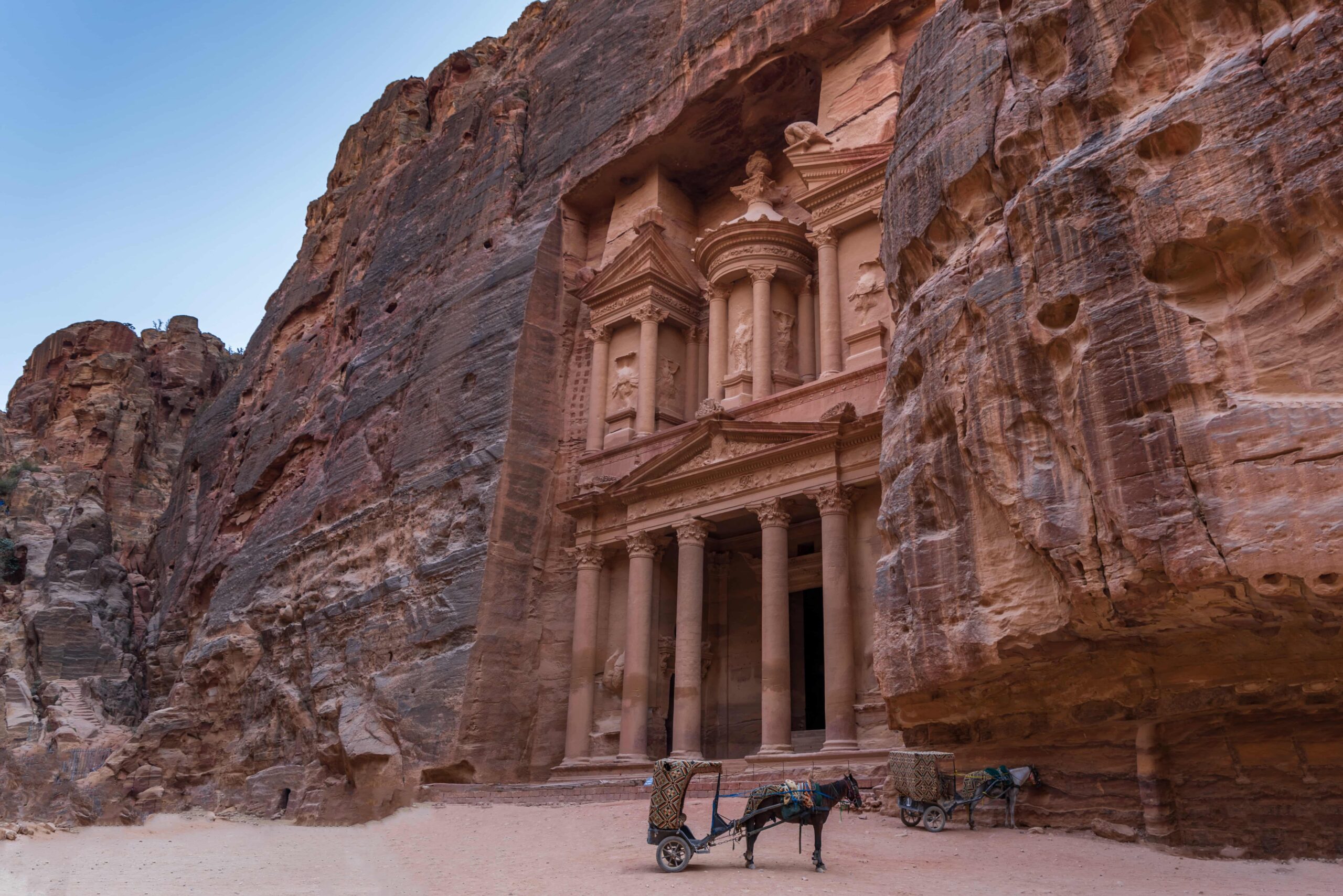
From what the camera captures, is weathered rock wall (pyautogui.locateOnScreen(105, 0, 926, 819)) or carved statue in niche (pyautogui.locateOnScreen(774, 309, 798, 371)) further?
carved statue in niche (pyautogui.locateOnScreen(774, 309, 798, 371))

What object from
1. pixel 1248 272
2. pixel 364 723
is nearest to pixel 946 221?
pixel 1248 272

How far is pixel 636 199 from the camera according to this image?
2578 centimetres

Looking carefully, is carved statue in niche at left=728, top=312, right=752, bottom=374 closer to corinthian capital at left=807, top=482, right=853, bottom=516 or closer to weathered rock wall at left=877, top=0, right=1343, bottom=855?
corinthian capital at left=807, top=482, right=853, bottom=516

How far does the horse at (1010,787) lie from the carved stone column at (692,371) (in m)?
14.1

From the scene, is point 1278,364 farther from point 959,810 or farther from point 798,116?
point 798,116

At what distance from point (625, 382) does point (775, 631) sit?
772 centimetres

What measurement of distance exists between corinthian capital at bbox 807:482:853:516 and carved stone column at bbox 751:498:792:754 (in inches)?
40.0

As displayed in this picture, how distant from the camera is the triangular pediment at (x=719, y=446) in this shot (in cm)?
1919

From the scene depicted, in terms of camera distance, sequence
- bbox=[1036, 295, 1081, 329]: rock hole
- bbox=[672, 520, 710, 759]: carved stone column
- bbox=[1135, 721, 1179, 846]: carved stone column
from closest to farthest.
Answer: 1. bbox=[1036, 295, 1081, 329]: rock hole
2. bbox=[1135, 721, 1179, 846]: carved stone column
3. bbox=[672, 520, 710, 759]: carved stone column

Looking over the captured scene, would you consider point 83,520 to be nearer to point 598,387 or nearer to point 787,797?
point 598,387

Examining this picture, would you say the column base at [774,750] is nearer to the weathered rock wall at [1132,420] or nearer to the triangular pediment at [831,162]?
the weathered rock wall at [1132,420]

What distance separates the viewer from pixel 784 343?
22.6 metres

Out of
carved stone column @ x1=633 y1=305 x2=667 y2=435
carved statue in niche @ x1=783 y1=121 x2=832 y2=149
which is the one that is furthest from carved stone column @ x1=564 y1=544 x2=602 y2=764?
carved statue in niche @ x1=783 y1=121 x2=832 y2=149

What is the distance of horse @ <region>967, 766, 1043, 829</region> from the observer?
1107 cm
